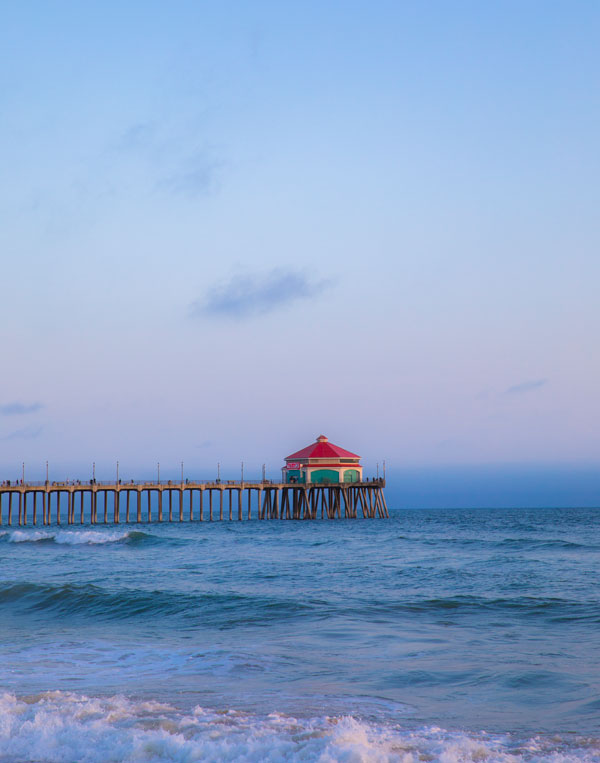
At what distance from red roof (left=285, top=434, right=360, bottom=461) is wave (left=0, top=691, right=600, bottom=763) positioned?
61.1 m

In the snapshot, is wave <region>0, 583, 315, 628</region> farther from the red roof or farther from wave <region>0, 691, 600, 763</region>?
the red roof

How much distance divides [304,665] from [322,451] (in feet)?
194

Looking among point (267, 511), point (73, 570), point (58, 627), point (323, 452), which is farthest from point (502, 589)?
point (267, 511)

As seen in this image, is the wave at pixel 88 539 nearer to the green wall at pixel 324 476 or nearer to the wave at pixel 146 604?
the wave at pixel 146 604

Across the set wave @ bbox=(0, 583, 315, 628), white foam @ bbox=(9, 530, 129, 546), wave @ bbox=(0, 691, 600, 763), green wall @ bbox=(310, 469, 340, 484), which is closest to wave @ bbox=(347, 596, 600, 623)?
wave @ bbox=(0, 583, 315, 628)

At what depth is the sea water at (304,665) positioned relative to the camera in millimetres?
7625

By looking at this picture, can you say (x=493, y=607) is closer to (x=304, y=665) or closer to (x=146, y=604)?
(x=304, y=665)

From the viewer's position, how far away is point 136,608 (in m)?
17.3

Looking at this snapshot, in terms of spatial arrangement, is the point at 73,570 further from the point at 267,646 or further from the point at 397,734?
the point at 397,734

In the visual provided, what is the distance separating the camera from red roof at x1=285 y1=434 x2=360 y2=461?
228 feet

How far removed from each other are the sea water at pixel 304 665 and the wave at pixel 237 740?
0.02 m

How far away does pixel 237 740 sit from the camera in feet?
24.9

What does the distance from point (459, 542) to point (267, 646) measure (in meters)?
27.1

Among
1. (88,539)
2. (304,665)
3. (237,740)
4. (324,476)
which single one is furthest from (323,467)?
(237,740)
